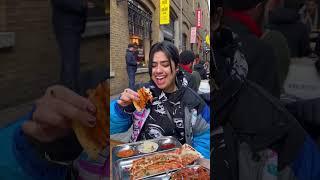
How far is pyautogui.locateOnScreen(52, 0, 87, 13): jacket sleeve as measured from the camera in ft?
3.05

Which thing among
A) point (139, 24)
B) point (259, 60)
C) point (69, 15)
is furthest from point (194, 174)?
point (139, 24)

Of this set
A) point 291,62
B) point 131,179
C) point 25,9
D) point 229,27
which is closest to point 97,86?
point 25,9

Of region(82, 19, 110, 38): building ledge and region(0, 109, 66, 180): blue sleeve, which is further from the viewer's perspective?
region(82, 19, 110, 38): building ledge

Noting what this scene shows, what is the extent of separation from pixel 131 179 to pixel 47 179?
96 cm

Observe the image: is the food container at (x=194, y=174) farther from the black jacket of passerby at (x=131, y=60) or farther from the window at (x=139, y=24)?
the window at (x=139, y=24)

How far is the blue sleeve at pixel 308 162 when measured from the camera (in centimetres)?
100

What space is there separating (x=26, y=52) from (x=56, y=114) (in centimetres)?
23

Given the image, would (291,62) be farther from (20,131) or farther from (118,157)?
(118,157)

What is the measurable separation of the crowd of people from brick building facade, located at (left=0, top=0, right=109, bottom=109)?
56cm

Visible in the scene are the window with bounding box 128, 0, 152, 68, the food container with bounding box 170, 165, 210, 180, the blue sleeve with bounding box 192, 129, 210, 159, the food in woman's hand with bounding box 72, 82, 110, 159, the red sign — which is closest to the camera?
the food in woman's hand with bounding box 72, 82, 110, 159

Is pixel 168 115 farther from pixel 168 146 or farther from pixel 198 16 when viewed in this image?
pixel 198 16

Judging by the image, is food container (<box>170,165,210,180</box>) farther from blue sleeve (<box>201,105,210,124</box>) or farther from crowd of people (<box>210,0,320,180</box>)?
crowd of people (<box>210,0,320,180</box>)

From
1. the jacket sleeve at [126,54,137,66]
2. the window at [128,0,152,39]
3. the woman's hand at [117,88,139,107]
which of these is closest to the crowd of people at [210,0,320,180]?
the woman's hand at [117,88,139,107]

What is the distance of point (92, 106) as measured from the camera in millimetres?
1087
